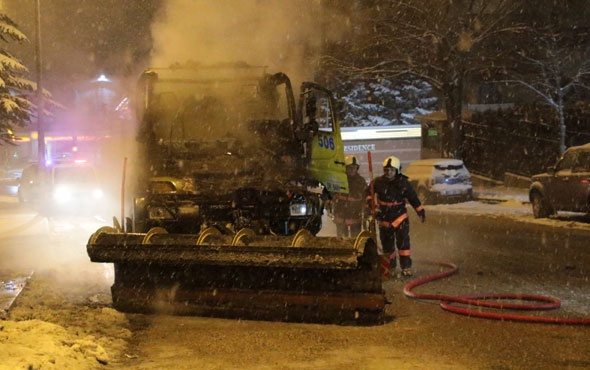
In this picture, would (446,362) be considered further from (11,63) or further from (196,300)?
(11,63)

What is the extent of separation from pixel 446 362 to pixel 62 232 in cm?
1311

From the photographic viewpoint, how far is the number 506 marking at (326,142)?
31.1 ft

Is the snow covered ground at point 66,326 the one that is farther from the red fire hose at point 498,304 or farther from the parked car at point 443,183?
the parked car at point 443,183

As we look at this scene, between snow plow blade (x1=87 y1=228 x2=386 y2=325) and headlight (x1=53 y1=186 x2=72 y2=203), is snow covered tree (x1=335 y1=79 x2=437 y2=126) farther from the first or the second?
snow plow blade (x1=87 y1=228 x2=386 y2=325)

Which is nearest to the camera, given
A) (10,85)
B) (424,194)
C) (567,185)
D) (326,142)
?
(326,142)

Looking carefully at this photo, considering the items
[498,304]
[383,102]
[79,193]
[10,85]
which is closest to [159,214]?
[498,304]

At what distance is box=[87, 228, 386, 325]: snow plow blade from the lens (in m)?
6.88

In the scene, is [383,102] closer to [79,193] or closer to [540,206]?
[79,193]

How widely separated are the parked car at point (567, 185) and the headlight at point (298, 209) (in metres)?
9.68

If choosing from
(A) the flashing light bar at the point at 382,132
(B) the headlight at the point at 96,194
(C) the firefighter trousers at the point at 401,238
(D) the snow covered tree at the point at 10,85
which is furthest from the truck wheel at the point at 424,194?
(C) the firefighter trousers at the point at 401,238

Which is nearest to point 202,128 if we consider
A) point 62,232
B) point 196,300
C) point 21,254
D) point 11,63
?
point 196,300

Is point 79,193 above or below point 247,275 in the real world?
above

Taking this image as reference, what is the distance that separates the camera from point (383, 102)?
41.3 m

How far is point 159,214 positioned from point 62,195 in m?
14.1
